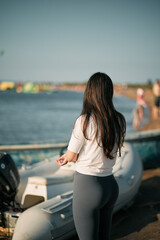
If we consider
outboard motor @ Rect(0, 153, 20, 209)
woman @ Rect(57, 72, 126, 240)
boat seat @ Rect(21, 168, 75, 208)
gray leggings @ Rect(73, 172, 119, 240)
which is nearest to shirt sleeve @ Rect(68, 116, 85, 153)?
woman @ Rect(57, 72, 126, 240)

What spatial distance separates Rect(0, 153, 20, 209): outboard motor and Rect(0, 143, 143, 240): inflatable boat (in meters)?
0.20

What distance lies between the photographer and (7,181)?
3146 millimetres

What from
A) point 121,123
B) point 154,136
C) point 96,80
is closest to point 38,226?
point 121,123

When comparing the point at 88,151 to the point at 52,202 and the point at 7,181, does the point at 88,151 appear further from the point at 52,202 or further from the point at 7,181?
the point at 7,181

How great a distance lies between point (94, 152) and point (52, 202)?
5.41ft

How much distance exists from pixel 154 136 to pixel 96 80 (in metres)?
5.15

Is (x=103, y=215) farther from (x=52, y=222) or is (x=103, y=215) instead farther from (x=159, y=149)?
(x=159, y=149)

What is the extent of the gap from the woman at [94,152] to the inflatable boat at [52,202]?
1.13m

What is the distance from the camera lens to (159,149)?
21.3 feet

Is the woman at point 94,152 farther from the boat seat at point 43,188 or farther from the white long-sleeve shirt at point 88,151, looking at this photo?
the boat seat at point 43,188

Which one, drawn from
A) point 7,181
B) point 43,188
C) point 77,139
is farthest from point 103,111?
point 43,188

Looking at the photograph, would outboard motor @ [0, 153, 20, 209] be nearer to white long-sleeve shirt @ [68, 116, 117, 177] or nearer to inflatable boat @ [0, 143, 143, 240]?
inflatable boat @ [0, 143, 143, 240]

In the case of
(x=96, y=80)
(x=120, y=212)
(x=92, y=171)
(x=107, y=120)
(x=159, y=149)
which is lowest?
(x=120, y=212)

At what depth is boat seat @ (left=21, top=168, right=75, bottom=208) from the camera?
3.41m
